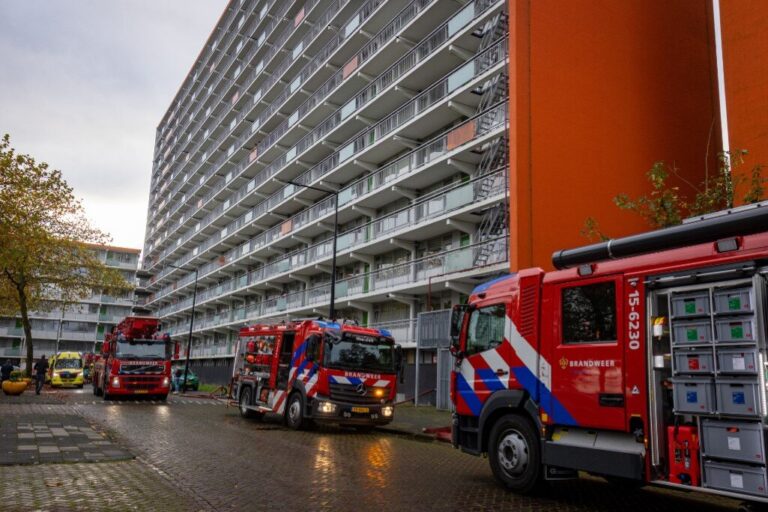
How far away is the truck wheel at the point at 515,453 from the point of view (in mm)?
7863

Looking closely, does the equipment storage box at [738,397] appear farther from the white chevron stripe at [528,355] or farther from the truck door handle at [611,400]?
the white chevron stripe at [528,355]

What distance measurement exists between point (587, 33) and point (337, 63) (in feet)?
62.4

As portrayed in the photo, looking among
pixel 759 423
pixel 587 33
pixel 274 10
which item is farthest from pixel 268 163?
pixel 759 423

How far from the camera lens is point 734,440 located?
5863 millimetres

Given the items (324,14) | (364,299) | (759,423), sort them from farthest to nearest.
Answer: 1. (324,14)
2. (364,299)
3. (759,423)

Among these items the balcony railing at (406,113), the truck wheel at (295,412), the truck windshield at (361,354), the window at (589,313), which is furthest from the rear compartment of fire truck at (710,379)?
the balcony railing at (406,113)

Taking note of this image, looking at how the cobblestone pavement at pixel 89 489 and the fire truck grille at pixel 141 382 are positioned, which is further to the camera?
the fire truck grille at pixel 141 382

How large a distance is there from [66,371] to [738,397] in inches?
1597

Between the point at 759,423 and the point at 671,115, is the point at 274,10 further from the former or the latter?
the point at 759,423

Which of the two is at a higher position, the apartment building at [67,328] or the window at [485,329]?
the apartment building at [67,328]

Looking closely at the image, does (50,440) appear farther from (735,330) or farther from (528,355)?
(735,330)

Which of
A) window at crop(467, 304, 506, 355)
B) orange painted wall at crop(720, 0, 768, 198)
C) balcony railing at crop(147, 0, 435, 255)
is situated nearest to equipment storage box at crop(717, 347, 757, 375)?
window at crop(467, 304, 506, 355)

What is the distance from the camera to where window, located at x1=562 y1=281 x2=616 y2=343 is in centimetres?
721

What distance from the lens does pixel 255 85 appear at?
183ft
